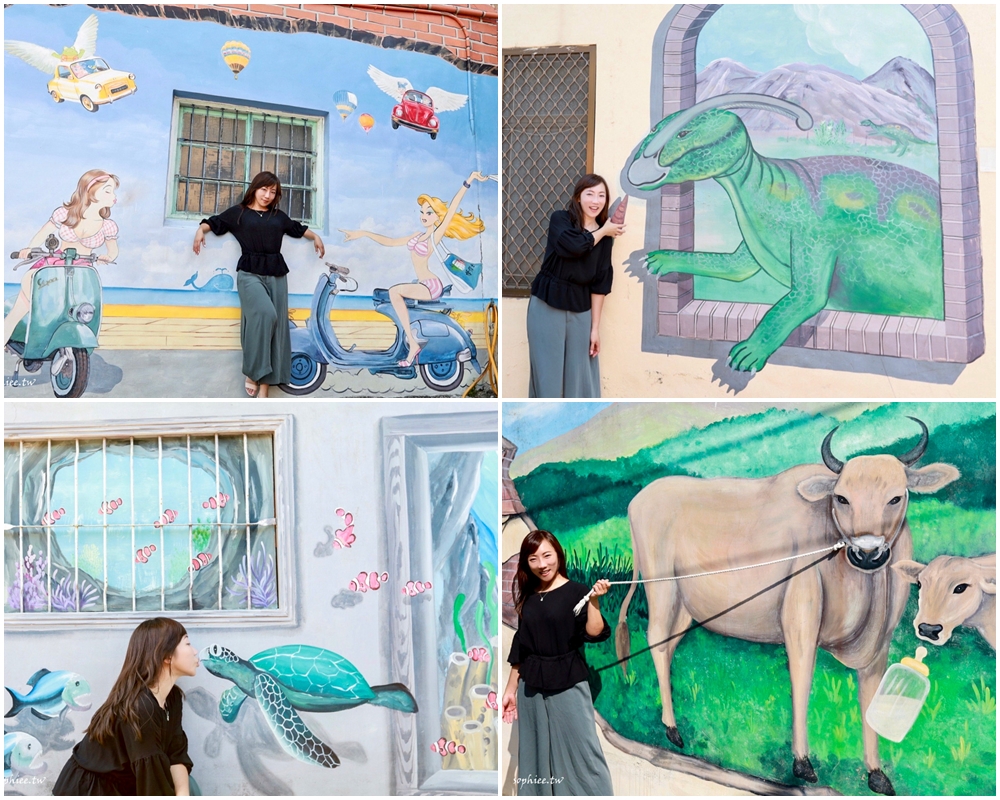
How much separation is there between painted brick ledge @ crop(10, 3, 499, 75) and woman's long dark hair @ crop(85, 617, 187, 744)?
3411 mm

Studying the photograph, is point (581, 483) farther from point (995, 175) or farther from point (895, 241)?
point (995, 175)

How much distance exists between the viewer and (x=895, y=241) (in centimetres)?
468

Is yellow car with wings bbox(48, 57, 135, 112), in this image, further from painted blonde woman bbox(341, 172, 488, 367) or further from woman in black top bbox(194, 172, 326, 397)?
painted blonde woman bbox(341, 172, 488, 367)

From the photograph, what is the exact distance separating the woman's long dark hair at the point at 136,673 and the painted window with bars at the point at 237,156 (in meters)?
2.31

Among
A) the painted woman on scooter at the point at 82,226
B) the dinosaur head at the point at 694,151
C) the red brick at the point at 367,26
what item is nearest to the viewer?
the painted woman on scooter at the point at 82,226

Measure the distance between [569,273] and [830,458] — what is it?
1694 mm

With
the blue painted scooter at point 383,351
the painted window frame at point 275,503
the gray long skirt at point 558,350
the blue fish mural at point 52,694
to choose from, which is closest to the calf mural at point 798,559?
the gray long skirt at point 558,350

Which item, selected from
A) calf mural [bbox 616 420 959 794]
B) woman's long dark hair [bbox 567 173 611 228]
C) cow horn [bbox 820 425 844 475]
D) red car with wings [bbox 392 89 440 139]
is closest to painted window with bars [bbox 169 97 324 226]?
red car with wings [bbox 392 89 440 139]

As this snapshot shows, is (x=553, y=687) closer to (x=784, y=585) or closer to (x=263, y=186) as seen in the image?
(x=784, y=585)

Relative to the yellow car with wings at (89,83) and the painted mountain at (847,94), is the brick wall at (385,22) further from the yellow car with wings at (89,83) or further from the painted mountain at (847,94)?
the painted mountain at (847,94)

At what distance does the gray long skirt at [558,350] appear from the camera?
4660mm

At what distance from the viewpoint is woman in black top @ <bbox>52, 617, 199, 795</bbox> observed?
3924 mm

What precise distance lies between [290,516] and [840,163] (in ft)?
11.9

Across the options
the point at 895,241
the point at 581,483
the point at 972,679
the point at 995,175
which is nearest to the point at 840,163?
the point at 895,241
